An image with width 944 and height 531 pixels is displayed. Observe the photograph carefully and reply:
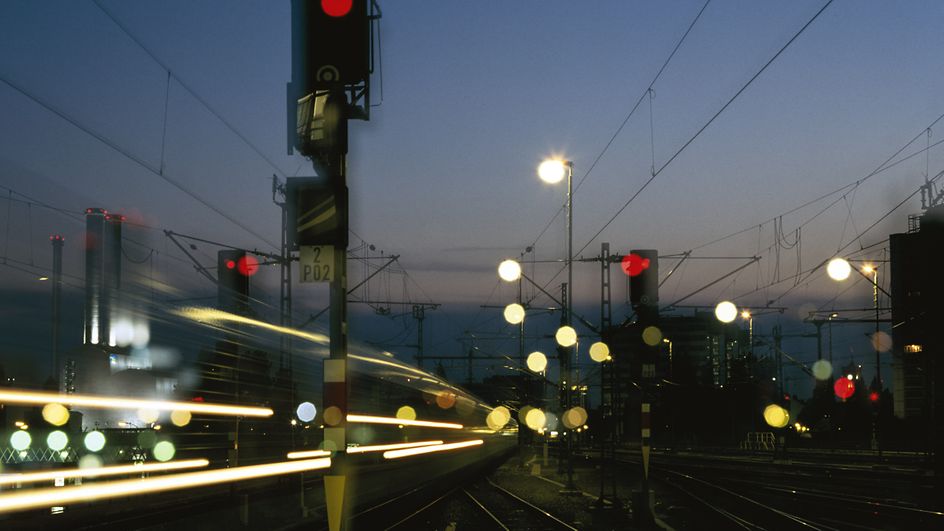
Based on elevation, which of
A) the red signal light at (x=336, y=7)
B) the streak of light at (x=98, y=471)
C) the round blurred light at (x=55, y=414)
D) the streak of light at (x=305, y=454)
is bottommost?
the streak of light at (x=305, y=454)

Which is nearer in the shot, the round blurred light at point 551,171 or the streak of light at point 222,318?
the streak of light at point 222,318

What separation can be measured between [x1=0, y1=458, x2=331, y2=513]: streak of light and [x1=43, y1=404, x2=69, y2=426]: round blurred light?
0.52 metres

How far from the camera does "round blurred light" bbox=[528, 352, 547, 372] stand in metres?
57.6

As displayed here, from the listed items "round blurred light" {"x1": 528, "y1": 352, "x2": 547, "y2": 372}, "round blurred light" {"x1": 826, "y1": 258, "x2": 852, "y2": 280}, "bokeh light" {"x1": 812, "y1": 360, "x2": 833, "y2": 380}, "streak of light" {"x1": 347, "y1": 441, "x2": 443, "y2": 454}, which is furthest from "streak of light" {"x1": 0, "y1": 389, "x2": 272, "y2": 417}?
"bokeh light" {"x1": 812, "y1": 360, "x2": 833, "y2": 380}

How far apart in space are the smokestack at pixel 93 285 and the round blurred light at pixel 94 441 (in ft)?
5.01

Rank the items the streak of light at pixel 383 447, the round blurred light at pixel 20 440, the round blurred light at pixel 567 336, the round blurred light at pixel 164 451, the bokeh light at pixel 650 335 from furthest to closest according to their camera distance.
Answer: the round blurred light at pixel 567 336 < the bokeh light at pixel 650 335 < the streak of light at pixel 383 447 < the round blurred light at pixel 164 451 < the round blurred light at pixel 20 440

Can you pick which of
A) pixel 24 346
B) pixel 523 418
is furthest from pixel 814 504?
pixel 523 418

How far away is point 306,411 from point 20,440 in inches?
249

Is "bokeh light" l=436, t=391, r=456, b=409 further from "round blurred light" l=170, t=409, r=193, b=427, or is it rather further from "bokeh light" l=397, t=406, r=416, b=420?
"round blurred light" l=170, t=409, r=193, b=427

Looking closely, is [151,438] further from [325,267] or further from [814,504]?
[814,504]

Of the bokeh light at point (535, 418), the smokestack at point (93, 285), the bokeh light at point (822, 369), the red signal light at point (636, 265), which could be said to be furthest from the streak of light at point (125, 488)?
the bokeh light at point (535, 418)

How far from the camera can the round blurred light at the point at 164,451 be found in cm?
874

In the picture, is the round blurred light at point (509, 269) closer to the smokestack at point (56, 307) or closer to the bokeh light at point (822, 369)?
the smokestack at point (56, 307)

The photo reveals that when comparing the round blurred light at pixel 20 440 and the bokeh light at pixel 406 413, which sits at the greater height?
the round blurred light at pixel 20 440
